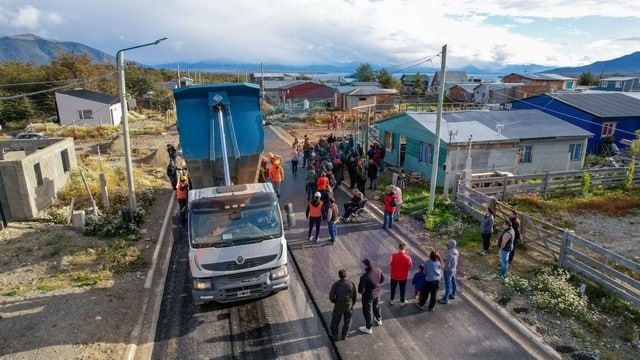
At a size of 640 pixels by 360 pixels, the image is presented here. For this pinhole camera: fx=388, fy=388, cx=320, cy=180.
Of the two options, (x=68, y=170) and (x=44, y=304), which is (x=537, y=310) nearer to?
(x=44, y=304)

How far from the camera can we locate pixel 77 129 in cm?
3841

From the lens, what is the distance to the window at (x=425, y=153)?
65.6 feet

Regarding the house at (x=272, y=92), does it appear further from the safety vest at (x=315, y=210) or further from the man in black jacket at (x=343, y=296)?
the man in black jacket at (x=343, y=296)

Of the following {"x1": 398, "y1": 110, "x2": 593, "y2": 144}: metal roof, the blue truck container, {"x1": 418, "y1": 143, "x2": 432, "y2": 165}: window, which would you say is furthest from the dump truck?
{"x1": 398, "y1": 110, "x2": 593, "y2": 144}: metal roof

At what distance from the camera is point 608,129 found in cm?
2684

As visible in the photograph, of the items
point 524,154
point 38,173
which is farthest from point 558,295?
point 38,173

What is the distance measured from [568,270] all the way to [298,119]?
3830cm

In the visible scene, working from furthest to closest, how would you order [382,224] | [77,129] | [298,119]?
[298,119], [77,129], [382,224]

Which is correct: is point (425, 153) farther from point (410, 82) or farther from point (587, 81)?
point (587, 81)

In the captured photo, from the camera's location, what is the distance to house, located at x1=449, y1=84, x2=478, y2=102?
212 feet

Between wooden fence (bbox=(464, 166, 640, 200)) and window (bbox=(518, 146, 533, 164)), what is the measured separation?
8.51ft

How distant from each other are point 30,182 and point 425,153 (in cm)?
1722

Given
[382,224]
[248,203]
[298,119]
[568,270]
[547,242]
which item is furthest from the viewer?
[298,119]

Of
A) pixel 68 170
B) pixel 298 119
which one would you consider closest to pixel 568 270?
pixel 68 170
